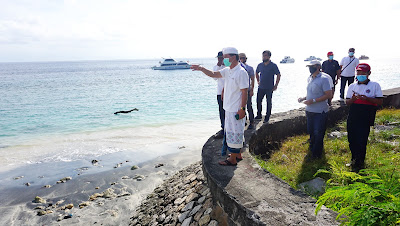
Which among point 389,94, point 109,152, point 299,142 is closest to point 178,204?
point 299,142

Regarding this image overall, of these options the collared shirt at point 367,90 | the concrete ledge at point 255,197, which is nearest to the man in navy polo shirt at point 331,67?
the collared shirt at point 367,90

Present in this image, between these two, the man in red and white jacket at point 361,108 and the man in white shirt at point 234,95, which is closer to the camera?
the man in white shirt at point 234,95

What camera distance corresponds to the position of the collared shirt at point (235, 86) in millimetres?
4070

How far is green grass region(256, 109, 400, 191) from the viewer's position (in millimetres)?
4879

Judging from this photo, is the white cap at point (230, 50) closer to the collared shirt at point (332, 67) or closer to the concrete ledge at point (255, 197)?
the concrete ledge at point (255, 197)

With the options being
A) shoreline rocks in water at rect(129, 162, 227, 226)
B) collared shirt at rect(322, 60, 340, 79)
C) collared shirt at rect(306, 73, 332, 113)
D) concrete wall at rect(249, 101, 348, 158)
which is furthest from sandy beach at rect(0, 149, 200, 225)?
collared shirt at rect(322, 60, 340, 79)

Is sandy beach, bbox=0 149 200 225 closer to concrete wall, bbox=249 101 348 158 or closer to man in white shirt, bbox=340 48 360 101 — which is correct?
concrete wall, bbox=249 101 348 158

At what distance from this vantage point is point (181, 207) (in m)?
5.13

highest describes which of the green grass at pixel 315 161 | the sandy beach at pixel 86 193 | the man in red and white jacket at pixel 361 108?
the man in red and white jacket at pixel 361 108

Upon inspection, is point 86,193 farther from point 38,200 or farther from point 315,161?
point 315,161

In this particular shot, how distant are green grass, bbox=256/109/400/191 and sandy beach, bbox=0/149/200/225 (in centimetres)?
361

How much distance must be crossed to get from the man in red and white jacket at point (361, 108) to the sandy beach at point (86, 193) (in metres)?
4.93

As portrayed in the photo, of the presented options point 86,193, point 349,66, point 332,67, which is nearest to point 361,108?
point 332,67

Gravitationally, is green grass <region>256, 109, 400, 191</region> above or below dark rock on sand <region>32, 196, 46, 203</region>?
above
